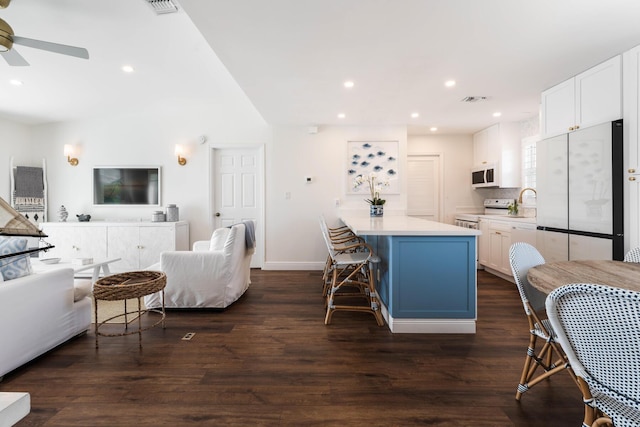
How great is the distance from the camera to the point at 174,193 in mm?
4906

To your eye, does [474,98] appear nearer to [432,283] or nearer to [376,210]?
[376,210]

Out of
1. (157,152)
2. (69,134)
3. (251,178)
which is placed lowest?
(251,178)

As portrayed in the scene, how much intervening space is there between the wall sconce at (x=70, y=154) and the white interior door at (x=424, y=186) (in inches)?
228

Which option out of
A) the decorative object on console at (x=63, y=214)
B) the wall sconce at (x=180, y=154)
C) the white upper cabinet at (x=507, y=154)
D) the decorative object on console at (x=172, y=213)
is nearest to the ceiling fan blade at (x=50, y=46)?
the wall sconce at (x=180, y=154)

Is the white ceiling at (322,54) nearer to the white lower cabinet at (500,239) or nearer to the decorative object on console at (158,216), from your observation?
the white lower cabinet at (500,239)

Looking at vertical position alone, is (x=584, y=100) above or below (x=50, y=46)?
below

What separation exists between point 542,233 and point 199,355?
369cm

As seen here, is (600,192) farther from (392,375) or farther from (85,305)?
(85,305)

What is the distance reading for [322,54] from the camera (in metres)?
2.54

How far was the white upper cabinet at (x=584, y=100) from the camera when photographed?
2590mm

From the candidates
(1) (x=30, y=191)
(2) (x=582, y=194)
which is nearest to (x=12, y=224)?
(2) (x=582, y=194)

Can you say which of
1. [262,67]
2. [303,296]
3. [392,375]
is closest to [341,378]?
[392,375]

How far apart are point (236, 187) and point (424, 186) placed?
3443mm

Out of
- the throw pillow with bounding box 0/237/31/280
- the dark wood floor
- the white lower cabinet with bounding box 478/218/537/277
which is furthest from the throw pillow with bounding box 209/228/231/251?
the white lower cabinet with bounding box 478/218/537/277
